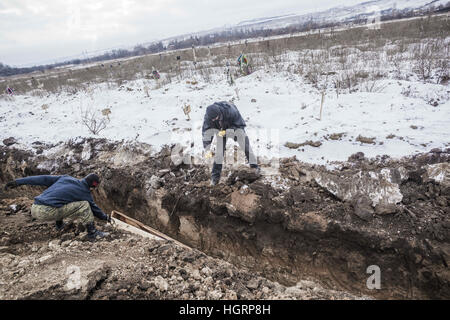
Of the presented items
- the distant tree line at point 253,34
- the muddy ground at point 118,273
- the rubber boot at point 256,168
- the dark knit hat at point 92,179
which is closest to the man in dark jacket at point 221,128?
the rubber boot at point 256,168

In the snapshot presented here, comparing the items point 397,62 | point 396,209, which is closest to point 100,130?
point 396,209

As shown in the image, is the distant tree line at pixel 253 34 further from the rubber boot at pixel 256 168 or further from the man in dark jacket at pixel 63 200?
the man in dark jacket at pixel 63 200

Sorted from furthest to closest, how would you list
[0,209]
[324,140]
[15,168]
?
1. [15,168]
2. [324,140]
3. [0,209]

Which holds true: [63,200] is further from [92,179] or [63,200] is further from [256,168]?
[256,168]

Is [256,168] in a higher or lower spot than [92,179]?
lower

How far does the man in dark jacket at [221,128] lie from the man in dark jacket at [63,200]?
5.92ft

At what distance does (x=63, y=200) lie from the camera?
3.15m

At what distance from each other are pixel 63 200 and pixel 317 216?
11.6ft

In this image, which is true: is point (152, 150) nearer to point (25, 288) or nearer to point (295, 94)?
point (25, 288)

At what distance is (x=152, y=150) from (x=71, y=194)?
2.20 meters

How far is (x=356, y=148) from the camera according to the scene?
4.33 meters

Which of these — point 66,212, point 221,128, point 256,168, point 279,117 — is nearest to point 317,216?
point 256,168

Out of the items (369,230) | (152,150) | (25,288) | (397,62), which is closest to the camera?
(25,288)

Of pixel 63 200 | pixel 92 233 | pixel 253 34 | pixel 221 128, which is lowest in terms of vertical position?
pixel 92 233
